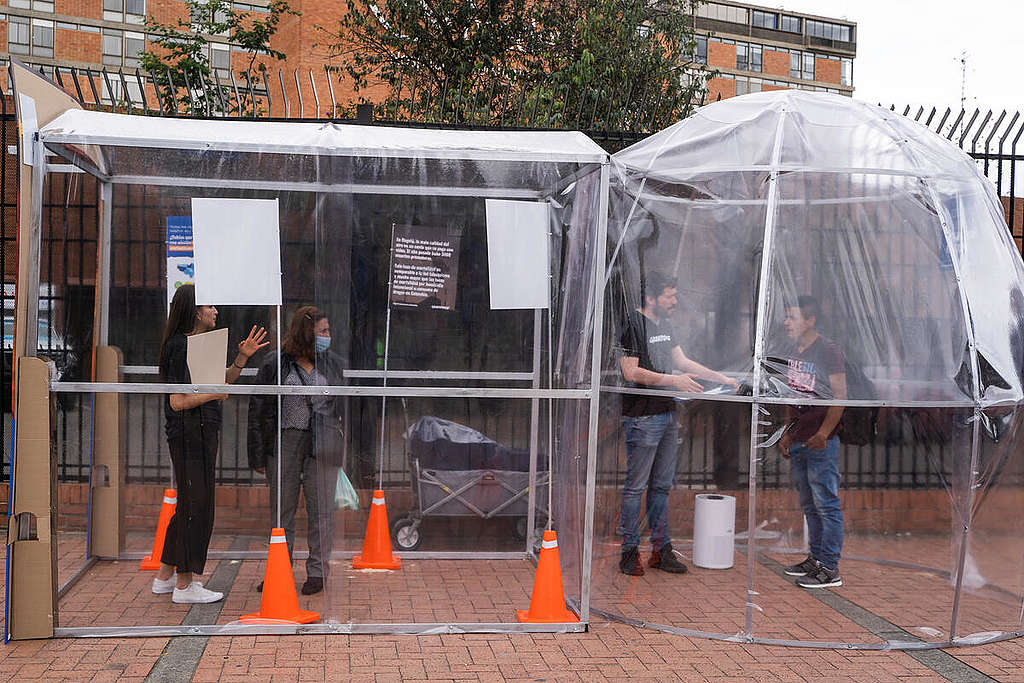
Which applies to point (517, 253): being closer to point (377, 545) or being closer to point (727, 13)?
point (377, 545)

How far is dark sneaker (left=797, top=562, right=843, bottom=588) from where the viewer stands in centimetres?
646

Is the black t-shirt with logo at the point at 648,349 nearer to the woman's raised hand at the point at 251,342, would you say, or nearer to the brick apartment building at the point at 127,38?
the woman's raised hand at the point at 251,342

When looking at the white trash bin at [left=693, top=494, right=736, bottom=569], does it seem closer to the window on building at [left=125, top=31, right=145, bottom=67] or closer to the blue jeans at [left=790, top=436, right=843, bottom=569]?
the blue jeans at [left=790, top=436, right=843, bottom=569]

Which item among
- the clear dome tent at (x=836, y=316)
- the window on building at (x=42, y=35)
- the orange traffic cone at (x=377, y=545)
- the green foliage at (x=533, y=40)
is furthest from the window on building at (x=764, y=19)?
the orange traffic cone at (x=377, y=545)

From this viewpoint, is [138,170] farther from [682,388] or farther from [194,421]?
[682,388]

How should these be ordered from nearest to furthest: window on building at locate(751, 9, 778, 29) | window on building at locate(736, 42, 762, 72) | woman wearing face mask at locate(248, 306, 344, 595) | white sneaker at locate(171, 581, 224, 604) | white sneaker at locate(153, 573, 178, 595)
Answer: woman wearing face mask at locate(248, 306, 344, 595), white sneaker at locate(171, 581, 224, 604), white sneaker at locate(153, 573, 178, 595), window on building at locate(736, 42, 762, 72), window on building at locate(751, 9, 778, 29)

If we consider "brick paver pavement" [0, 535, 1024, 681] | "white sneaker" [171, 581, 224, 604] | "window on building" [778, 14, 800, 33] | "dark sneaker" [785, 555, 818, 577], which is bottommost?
"brick paver pavement" [0, 535, 1024, 681]

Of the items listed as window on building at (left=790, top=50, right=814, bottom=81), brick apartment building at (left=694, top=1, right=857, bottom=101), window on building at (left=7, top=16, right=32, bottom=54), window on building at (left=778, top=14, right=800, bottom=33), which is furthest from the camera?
window on building at (left=790, top=50, right=814, bottom=81)

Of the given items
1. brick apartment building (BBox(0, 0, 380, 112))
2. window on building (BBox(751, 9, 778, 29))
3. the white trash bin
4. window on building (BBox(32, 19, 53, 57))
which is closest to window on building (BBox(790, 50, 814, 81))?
window on building (BBox(751, 9, 778, 29))

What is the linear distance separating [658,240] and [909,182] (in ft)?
5.04

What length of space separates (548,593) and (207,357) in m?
2.44

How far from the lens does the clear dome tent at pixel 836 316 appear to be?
5.55 metres

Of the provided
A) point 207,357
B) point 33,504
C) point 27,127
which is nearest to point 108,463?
point 33,504

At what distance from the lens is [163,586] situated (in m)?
6.07
